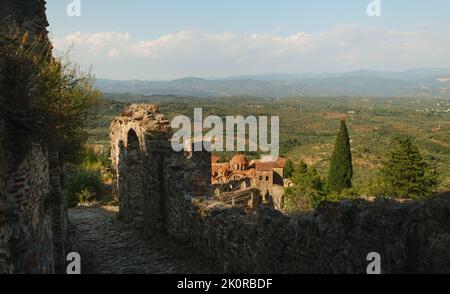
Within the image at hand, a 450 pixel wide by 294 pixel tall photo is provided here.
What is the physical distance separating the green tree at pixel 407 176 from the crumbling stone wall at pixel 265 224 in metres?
26.0

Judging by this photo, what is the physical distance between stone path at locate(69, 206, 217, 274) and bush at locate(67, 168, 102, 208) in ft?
16.8

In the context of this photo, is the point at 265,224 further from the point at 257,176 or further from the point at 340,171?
the point at 257,176

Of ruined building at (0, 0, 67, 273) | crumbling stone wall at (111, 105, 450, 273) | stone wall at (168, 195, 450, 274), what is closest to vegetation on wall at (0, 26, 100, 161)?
ruined building at (0, 0, 67, 273)

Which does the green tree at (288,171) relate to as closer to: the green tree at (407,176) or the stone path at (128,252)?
the green tree at (407,176)

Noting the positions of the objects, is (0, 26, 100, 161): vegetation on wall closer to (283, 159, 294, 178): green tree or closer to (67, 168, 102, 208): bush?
(67, 168, 102, 208): bush

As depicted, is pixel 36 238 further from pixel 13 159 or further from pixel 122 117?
pixel 122 117

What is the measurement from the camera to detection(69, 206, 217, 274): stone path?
8891 millimetres

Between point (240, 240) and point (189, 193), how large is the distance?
96.2 inches

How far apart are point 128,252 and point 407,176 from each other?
1170 inches

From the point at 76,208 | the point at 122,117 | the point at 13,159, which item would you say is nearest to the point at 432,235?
the point at 13,159

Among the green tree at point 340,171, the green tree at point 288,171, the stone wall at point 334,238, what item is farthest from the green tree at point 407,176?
the stone wall at point 334,238

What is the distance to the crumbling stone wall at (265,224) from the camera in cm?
465

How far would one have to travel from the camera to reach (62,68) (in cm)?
928

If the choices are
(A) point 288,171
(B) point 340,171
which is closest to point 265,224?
(B) point 340,171
